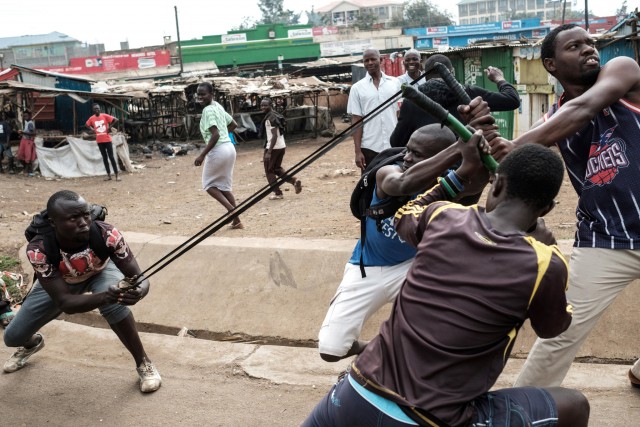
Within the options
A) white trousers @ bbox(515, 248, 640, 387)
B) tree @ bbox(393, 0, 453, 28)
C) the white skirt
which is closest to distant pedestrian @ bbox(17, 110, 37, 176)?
the white skirt

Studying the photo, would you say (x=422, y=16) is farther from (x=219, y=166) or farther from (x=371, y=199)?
(x=371, y=199)

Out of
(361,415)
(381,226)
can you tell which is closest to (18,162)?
(381,226)

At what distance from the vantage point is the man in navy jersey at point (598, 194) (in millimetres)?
3309

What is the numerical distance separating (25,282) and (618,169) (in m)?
6.29

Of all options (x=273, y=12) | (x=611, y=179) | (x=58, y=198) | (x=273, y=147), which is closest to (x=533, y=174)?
(x=611, y=179)

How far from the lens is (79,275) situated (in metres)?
4.81

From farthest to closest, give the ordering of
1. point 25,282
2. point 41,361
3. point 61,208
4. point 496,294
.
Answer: point 25,282, point 41,361, point 61,208, point 496,294

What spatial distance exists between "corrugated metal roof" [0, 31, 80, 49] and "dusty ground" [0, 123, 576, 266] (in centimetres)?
5708

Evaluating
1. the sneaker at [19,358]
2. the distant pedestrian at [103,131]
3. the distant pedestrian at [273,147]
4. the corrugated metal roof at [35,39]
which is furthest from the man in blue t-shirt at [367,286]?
the corrugated metal roof at [35,39]

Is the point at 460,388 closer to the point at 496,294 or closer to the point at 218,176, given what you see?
the point at 496,294

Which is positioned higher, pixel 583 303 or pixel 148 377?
pixel 583 303

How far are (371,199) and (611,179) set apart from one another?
1.15 m

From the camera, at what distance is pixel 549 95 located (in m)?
15.6

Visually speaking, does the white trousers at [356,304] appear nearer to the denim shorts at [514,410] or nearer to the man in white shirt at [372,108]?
the denim shorts at [514,410]
